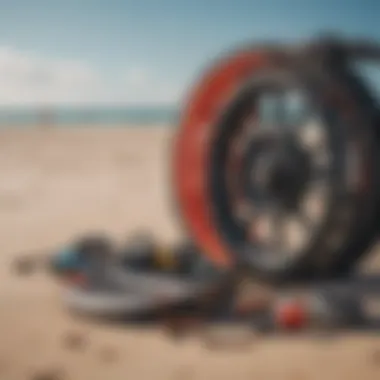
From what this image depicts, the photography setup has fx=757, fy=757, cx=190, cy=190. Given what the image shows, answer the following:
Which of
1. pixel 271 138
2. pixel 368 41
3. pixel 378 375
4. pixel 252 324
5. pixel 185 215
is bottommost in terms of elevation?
pixel 378 375

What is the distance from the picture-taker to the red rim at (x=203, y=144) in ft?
10.3

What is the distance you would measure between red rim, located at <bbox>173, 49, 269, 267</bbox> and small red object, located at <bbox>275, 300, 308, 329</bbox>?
1.26ft

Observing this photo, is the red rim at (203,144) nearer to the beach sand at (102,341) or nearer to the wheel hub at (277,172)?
the wheel hub at (277,172)

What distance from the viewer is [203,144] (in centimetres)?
321

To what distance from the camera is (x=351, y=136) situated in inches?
107

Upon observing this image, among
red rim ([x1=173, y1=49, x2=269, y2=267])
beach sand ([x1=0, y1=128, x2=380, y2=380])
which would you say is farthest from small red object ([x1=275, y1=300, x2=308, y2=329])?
red rim ([x1=173, y1=49, x2=269, y2=267])

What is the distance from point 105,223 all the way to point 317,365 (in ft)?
7.85

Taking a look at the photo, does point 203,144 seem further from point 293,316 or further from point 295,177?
point 293,316

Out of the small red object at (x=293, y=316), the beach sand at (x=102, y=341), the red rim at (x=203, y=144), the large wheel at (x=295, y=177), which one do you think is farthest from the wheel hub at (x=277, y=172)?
the beach sand at (x=102, y=341)

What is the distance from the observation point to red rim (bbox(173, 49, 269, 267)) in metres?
3.15

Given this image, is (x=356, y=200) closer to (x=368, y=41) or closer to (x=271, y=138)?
(x=271, y=138)

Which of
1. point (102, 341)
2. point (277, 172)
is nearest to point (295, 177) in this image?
point (277, 172)

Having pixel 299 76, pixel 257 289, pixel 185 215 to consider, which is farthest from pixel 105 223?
pixel 299 76

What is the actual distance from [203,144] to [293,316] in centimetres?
85
